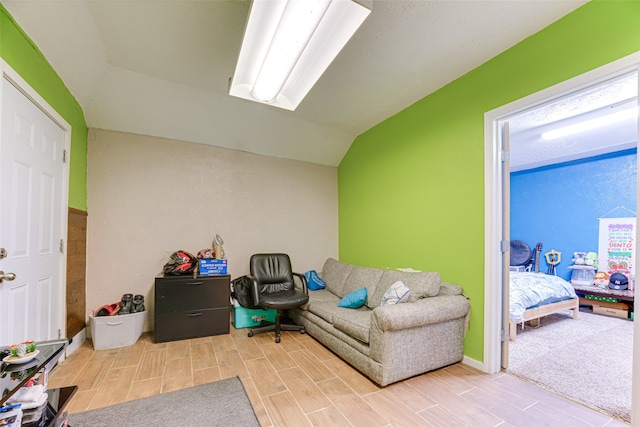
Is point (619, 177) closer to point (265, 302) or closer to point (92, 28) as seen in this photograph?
point (265, 302)

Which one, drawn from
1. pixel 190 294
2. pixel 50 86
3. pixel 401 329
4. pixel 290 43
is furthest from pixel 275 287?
pixel 50 86

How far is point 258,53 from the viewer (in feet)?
6.09

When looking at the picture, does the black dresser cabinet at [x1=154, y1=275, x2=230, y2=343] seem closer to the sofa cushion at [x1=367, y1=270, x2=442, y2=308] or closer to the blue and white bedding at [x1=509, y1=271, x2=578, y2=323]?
the sofa cushion at [x1=367, y1=270, x2=442, y2=308]

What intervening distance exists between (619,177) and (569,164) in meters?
0.71

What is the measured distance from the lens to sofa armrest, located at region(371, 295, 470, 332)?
2.05 meters

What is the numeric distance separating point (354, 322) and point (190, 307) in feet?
6.03

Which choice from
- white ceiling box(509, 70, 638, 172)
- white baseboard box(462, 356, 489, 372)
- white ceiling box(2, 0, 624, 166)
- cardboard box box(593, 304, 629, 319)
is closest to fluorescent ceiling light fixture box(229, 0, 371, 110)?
white ceiling box(2, 0, 624, 166)

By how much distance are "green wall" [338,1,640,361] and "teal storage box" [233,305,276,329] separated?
1486mm

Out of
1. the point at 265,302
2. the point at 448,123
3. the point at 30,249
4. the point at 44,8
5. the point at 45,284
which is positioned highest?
the point at 44,8

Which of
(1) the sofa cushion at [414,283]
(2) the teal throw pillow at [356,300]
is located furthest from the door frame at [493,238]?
(2) the teal throw pillow at [356,300]

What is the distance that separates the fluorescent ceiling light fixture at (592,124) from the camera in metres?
3.19

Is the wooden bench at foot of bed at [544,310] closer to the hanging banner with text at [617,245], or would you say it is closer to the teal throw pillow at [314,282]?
the hanging banner with text at [617,245]

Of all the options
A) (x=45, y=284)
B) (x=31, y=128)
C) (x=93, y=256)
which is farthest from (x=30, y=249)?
(x=93, y=256)

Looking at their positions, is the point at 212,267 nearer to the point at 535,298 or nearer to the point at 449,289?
the point at 449,289
